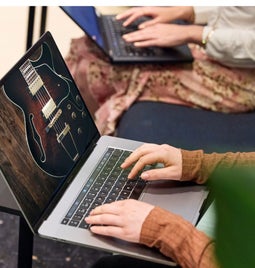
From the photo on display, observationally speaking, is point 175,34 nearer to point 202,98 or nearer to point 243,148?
point 202,98

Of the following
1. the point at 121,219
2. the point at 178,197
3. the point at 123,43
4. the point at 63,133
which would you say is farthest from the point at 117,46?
the point at 121,219

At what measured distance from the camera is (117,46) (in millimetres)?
1565

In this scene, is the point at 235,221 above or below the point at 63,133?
above

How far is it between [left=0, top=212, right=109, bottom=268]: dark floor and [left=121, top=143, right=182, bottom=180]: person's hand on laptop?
606mm

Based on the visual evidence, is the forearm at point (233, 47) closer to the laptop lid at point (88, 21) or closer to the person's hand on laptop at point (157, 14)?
the person's hand on laptop at point (157, 14)

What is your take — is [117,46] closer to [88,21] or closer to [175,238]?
[88,21]

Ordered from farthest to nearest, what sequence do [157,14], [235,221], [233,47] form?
1. [157,14]
2. [233,47]
3. [235,221]

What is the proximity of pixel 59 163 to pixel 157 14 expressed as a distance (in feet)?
2.86

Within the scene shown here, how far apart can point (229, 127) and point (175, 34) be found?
325mm

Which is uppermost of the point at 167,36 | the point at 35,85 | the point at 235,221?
the point at 235,221

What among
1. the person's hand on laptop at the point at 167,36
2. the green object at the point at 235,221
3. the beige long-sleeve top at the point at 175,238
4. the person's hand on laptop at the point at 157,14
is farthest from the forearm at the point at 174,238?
the person's hand on laptop at the point at 157,14

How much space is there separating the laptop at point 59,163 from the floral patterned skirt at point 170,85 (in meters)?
0.44

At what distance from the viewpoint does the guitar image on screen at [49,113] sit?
91 centimetres

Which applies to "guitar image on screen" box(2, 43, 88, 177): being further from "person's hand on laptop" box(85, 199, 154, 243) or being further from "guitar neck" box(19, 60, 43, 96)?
"person's hand on laptop" box(85, 199, 154, 243)
